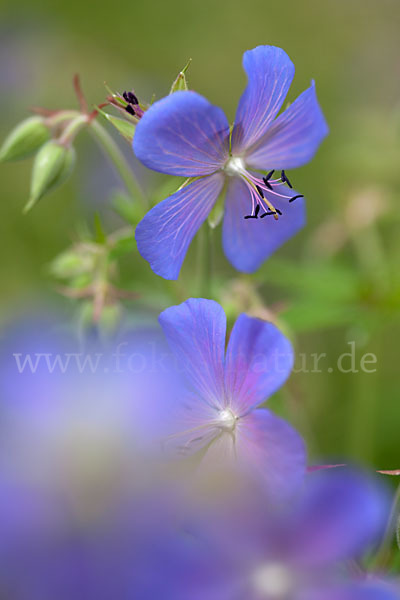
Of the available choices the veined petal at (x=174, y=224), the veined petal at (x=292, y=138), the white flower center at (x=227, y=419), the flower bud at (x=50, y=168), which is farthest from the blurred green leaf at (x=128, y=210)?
the white flower center at (x=227, y=419)

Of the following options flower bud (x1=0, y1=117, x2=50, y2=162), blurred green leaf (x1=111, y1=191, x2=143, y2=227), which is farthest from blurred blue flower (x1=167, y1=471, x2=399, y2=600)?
flower bud (x1=0, y1=117, x2=50, y2=162)

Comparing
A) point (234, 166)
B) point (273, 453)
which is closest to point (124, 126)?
point (234, 166)

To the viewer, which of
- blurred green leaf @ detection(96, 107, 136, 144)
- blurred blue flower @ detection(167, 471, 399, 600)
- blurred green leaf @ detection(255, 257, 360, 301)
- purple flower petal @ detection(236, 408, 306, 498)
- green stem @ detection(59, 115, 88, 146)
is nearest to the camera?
blurred blue flower @ detection(167, 471, 399, 600)

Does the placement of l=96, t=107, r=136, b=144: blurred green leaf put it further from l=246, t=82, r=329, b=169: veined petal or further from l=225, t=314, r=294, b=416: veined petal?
l=225, t=314, r=294, b=416: veined petal

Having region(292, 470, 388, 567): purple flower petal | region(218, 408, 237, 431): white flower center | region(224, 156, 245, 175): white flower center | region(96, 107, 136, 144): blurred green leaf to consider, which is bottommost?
region(292, 470, 388, 567): purple flower petal

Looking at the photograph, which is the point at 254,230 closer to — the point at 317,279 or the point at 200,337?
the point at 200,337

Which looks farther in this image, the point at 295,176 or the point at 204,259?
the point at 295,176

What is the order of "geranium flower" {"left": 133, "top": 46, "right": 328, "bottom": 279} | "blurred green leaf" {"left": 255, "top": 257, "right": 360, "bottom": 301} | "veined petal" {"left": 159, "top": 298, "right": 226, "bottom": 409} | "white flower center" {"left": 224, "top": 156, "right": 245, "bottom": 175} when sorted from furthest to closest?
1. "blurred green leaf" {"left": 255, "top": 257, "right": 360, "bottom": 301}
2. "white flower center" {"left": 224, "top": 156, "right": 245, "bottom": 175}
3. "geranium flower" {"left": 133, "top": 46, "right": 328, "bottom": 279}
4. "veined petal" {"left": 159, "top": 298, "right": 226, "bottom": 409}
